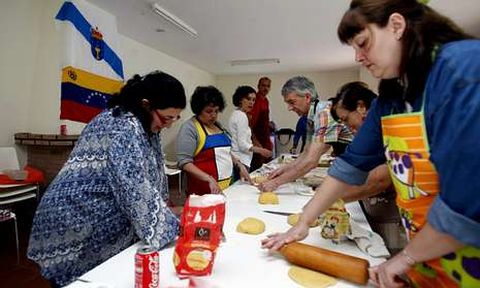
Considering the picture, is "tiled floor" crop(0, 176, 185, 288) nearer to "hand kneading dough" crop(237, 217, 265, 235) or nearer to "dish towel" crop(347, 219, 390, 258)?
"hand kneading dough" crop(237, 217, 265, 235)

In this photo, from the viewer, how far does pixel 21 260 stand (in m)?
2.44

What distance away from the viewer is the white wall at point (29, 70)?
2967mm

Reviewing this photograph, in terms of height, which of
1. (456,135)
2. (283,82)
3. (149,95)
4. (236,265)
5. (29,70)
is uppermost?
(283,82)

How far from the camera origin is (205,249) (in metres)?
0.83

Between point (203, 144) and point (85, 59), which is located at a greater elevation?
point (85, 59)

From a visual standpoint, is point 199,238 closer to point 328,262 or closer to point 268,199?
point 328,262

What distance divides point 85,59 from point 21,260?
6.37 ft

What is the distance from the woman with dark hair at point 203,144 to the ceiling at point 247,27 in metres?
1.66

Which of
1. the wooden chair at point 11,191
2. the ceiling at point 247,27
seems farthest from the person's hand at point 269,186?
the wooden chair at point 11,191

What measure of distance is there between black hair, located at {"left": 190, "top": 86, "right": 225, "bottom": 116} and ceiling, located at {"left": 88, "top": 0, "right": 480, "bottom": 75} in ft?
5.20

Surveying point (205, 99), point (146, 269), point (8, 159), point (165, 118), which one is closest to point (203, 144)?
point (205, 99)

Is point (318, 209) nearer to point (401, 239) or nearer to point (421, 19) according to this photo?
point (401, 239)

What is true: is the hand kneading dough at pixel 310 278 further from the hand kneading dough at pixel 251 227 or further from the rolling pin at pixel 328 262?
the hand kneading dough at pixel 251 227

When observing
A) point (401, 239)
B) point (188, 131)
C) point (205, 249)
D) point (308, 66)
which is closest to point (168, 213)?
point (205, 249)
